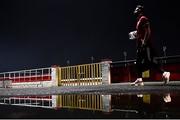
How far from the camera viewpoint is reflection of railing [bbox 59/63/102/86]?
54.4 feet

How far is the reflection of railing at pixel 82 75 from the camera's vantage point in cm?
1658

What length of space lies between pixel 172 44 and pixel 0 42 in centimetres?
1544

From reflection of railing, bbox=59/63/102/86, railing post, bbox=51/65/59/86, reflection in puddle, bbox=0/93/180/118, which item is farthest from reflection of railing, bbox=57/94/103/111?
railing post, bbox=51/65/59/86

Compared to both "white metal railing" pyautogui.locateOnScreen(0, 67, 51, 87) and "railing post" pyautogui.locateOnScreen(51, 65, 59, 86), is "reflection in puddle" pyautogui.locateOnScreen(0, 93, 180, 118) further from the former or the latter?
"white metal railing" pyautogui.locateOnScreen(0, 67, 51, 87)

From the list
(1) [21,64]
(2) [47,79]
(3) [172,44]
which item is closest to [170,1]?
(3) [172,44]

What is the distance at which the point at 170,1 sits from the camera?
34.4 meters

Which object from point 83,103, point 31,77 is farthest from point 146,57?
point 31,77

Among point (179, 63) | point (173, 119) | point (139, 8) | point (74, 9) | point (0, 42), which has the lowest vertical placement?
Result: point (173, 119)

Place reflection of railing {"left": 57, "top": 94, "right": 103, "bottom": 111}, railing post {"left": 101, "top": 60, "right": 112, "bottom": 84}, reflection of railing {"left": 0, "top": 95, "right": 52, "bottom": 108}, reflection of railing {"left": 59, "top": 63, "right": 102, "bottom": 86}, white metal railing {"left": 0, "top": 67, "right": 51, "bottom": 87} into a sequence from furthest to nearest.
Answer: white metal railing {"left": 0, "top": 67, "right": 51, "bottom": 87}, reflection of railing {"left": 59, "top": 63, "right": 102, "bottom": 86}, railing post {"left": 101, "top": 60, "right": 112, "bottom": 84}, reflection of railing {"left": 0, "top": 95, "right": 52, "bottom": 108}, reflection of railing {"left": 57, "top": 94, "right": 103, "bottom": 111}

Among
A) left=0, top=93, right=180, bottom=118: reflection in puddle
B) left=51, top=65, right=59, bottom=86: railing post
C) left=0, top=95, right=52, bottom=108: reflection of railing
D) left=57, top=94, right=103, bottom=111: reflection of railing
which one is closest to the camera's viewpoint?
left=0, top=93, right=180, bottom=118: reflection in puddle

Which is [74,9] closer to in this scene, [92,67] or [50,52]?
[50,52]

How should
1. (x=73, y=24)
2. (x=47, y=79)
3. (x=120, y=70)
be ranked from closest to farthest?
(x=120, y=70) < (x=47, y=79) < (x=73, y=24)

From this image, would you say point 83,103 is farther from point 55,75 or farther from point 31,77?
point 31,77

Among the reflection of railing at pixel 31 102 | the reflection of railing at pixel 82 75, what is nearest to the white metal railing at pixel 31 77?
the reflection of railing at pixel 82 75
